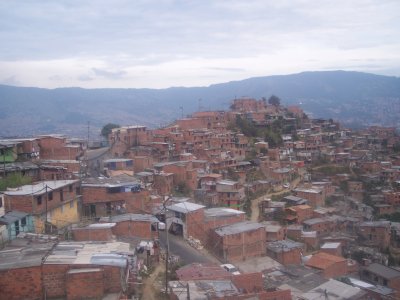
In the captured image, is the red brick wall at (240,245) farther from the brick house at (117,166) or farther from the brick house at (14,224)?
the brick house at (117,166)

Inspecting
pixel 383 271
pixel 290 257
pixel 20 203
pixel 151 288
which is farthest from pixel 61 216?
pixel 383 271

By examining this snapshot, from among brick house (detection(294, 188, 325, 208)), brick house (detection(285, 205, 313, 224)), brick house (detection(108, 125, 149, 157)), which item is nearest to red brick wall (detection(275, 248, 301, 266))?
brick house (detection(285, 205, 313, 224))

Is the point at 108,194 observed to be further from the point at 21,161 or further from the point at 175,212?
the point at 21,161

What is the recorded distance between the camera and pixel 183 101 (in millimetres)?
137125

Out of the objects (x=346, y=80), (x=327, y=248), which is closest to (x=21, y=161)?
(x=327, y=248)

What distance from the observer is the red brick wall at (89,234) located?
12.7m

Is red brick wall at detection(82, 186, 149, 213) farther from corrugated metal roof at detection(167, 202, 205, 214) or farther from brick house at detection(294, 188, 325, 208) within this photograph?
brick house at detection(294, 188, 325, 208)

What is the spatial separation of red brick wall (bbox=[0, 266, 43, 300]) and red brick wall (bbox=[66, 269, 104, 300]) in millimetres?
655

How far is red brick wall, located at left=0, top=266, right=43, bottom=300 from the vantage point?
9.24 meters

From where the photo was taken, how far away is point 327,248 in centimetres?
2381

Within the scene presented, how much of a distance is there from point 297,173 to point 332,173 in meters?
3.26

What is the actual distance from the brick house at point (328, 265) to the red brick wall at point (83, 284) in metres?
12.1

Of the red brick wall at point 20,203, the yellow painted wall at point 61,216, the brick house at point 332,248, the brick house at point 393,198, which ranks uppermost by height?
the red brick wall at point 20,203

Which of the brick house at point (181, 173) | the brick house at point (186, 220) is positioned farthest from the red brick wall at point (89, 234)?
the brick house at point (181, 173)
